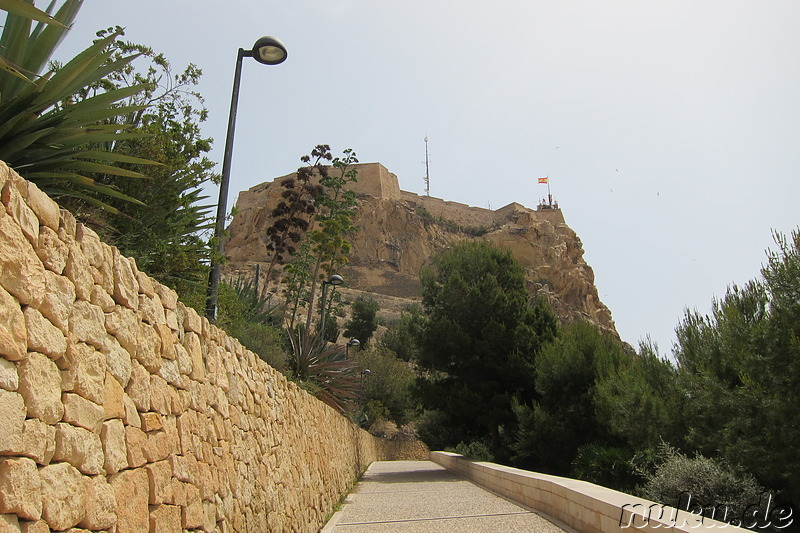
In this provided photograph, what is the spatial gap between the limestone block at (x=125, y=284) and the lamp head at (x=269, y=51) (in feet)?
14.4

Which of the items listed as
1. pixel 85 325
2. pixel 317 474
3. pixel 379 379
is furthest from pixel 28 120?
pixel 379 379

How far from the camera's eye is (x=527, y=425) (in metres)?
15.4

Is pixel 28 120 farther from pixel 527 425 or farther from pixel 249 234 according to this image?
pixel 249 234

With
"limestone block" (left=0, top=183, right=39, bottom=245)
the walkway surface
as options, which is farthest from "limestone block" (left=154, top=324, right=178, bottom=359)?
the walkway surface

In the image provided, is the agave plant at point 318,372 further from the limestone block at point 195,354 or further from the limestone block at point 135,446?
the limestone block at point 135,446

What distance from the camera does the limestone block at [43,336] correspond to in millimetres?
2100

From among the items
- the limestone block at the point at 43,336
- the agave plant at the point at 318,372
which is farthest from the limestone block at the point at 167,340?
the agave plant at the point at 318,372

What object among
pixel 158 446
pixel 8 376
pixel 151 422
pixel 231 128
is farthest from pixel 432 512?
pixel 8 376

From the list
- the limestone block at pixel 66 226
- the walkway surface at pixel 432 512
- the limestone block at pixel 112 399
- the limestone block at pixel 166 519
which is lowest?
the walkway surface at pixel 432 512

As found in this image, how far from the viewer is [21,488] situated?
6.33 ft

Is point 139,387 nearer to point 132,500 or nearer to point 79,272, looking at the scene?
point 132,500

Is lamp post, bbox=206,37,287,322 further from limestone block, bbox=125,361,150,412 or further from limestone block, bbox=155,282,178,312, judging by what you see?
limestone block, bbox=125,361,150,412

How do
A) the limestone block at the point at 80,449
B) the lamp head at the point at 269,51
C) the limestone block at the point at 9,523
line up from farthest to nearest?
the lamp head at the point at 269,51 → the limestone block at the point at 80,449 → the limestone block at the point at 9,523

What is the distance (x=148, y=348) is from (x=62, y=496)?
3.42 feet
